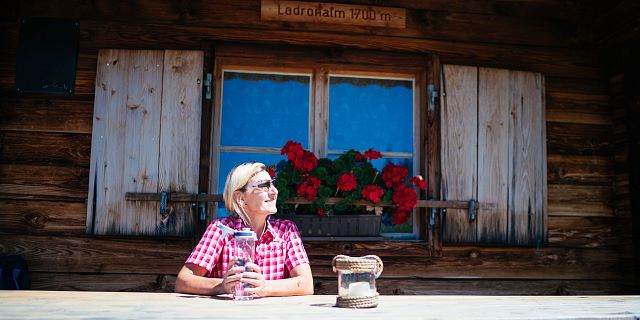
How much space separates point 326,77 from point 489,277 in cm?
158

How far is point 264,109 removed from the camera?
3969mm

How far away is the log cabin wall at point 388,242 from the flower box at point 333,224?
0.52 feet

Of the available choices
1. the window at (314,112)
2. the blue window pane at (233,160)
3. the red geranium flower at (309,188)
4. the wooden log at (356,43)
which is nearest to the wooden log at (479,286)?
the window at (314,112)

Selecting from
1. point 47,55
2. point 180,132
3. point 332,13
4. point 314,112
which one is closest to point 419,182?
point 314,112

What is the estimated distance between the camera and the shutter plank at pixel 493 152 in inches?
149

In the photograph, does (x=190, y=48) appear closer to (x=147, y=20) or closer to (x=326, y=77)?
(x=147, y=20)

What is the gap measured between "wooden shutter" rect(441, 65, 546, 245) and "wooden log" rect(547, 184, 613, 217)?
18 centimetres

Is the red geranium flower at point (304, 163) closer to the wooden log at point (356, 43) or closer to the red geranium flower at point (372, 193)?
the red geranium flower at point (372, 193)

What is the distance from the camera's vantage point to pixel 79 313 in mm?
1633

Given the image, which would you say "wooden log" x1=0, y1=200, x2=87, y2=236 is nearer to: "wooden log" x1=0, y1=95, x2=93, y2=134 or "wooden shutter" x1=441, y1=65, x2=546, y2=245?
"wooden log" x1=0, y1=95, x2=93, y2=134

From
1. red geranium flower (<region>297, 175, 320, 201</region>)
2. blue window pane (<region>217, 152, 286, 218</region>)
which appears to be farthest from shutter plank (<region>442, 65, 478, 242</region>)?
blue window pane (<region>217, 152, 286, 218</region>)

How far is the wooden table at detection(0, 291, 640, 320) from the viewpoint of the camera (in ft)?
5.37

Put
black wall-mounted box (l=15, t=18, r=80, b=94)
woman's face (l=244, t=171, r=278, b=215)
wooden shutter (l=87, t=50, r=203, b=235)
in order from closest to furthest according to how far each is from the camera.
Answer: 1. woman's face (l=244, t=171, r=278, b=215)
2. wooden shutter (l=87, t=50, r=203, b=235)
3. black wall-mounted box (l=15, t=18, r=80, b=94)

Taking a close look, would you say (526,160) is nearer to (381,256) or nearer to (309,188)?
(381,256)
